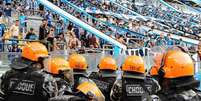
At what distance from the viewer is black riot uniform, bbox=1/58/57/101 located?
5297 millimetres

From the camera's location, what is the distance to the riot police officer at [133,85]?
6.50 meters

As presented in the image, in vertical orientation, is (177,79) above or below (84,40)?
above

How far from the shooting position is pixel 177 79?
355cm

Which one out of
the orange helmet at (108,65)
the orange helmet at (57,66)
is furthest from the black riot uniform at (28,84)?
the orange helmet at (108,65)

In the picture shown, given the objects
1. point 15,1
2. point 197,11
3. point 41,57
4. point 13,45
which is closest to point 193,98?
point 41,57

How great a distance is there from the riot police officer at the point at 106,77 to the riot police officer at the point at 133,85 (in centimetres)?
58

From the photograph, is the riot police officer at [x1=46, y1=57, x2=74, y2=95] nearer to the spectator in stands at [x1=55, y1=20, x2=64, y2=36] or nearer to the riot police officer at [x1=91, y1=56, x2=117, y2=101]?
the riot police officer at [x1=91, y1=56, x2=117, y2=101]

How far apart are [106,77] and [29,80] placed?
310 cm

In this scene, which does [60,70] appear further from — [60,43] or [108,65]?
[60,43]

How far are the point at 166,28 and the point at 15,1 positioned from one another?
1176 cm

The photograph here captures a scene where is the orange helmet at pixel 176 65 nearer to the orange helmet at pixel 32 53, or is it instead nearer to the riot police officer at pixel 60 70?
the orange helmet at pixel 32 53

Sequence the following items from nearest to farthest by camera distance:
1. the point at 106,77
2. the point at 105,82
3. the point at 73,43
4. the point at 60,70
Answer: the point at 60,70, the point at 105,82, the point at 106,77, the point at 73,43

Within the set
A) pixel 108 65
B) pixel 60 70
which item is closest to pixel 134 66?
pixel 60 70

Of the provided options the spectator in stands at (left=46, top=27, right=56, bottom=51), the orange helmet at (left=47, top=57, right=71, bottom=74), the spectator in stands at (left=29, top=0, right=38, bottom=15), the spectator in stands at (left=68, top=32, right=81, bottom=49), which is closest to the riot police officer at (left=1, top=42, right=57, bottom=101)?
the orange helmet at (left=47, top=57, right=71, bottom=74)
